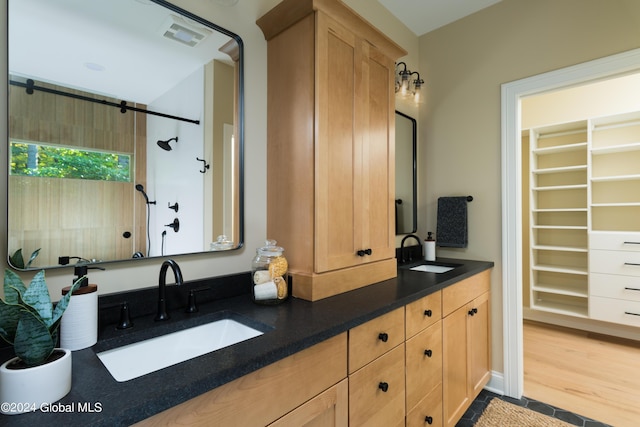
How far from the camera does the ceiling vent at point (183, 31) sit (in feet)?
4.18

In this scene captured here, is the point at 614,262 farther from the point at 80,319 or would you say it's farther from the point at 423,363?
the point at 80,319

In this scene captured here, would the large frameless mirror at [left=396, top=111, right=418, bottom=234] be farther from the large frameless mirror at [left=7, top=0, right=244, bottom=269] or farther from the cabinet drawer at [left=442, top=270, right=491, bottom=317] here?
the large frameless mirror at [left=7, top=0, right=244, bottom=269]

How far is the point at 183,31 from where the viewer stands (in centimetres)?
132

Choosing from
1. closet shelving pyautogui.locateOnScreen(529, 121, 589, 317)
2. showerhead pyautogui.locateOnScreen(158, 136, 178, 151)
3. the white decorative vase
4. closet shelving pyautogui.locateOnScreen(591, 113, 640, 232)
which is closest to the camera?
the white decorative vase

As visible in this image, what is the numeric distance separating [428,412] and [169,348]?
4.20ft

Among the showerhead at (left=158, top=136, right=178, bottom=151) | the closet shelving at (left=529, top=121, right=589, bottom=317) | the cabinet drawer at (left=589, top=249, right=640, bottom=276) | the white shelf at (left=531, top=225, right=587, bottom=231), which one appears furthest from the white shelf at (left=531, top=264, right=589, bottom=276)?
the showerhead at (left=158, top=136, right=178, bottom=151)

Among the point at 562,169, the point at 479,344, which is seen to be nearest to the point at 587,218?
the point at 562,169

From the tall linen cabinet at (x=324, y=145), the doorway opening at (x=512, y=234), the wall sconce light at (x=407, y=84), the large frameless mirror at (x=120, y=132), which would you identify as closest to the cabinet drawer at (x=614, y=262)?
the doorway opening at (x=512, y=234)

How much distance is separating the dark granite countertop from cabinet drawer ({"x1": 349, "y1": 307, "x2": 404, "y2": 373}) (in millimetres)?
42

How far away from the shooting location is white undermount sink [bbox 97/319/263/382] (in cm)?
94

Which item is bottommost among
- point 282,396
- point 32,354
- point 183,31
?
point 282,396

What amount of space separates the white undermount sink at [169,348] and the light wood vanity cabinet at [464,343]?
114 cm

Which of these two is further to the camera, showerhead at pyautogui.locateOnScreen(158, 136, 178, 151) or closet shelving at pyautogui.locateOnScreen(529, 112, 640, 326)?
closet shelving at pyautogui.locateOnScreen(529, 112, 640, 326)

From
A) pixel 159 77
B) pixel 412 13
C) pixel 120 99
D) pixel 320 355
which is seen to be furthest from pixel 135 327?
pixel 412 13
